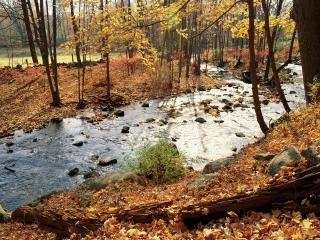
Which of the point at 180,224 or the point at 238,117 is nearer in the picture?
the point at 180,224

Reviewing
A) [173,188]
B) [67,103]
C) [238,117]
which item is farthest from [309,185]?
[67,103]

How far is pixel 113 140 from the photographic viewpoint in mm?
15586

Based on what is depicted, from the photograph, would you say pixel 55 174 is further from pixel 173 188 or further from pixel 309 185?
pixel 309 185

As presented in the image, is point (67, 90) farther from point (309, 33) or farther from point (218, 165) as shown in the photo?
point (309, 33)

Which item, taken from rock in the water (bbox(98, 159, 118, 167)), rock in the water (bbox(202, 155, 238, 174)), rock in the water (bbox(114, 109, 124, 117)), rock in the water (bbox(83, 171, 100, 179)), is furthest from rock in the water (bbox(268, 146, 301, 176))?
rock in the water (bbox(114, 109, 124, 117))

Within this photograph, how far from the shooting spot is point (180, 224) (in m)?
4.88

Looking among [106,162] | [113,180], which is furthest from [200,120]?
[113,180]

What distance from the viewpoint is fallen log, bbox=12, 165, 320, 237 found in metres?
4.36

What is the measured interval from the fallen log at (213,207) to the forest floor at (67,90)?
12465 mm

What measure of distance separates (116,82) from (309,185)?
22620 mm

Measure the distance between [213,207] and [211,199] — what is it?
605mm

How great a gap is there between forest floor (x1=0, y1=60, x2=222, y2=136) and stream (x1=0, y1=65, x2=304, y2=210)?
1.44m

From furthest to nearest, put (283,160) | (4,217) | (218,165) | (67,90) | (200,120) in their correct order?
(67,90), (200,120), (218,165), (4,217), (283,160)

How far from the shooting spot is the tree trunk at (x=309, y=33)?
8867 mm
